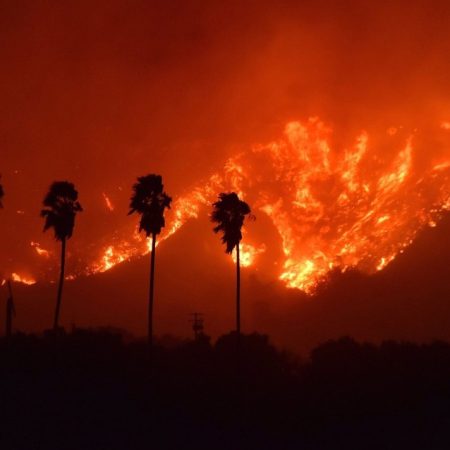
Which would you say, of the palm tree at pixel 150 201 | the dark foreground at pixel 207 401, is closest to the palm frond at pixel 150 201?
the palm tree at pixel 150 201

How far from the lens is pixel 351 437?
48.4 metres

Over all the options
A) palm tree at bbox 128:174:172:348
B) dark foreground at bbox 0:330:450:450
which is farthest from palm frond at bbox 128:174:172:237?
dark foreground at bbox 0:330:450:450

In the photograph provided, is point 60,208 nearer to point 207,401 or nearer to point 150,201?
point 150,201

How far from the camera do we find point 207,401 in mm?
53625

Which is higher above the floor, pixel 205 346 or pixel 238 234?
pixel 238 234

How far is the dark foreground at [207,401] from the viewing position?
153 feet

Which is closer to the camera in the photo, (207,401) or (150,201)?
(207,401)

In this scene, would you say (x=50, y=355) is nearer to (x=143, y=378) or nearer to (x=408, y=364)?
(x=143, y=378)

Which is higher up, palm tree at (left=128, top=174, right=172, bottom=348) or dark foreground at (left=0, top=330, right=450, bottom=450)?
palm tree at (left=128, top=174, right=172, bottom=348)

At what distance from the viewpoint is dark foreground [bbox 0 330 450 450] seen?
46.8 meters

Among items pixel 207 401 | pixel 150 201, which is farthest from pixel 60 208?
pixel 207 401

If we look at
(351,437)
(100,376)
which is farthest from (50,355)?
(351,437)

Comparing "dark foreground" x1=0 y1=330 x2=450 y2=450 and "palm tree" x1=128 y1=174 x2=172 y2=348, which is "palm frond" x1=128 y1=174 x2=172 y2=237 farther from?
"dark foreground" x1=0 y1=330 x2=450 y2=450

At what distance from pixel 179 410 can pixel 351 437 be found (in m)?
11.4
